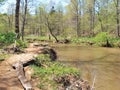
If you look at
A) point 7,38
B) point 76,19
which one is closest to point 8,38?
point 7,38

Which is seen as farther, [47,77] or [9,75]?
[9,75]

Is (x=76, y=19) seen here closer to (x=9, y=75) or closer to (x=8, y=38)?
(x=8, y=38)

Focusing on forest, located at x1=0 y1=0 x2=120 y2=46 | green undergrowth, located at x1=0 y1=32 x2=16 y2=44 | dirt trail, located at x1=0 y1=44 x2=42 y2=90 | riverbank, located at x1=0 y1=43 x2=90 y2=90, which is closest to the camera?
dirt trail, located at x1=0 y1=44 x2=42 y2=90

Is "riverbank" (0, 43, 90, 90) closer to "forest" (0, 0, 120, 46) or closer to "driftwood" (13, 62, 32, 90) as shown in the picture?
"driftwood" (13, 62, 32, 90)

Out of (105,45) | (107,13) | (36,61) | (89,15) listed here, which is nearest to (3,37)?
(36,61)

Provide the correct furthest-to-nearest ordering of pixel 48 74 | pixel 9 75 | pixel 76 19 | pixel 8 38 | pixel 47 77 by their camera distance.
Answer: pixel 76 19, pixel 8 38, pixel 9 75, pixel 48 74, pixel 47 77

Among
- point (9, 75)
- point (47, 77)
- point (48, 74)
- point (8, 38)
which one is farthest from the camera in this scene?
point (8, 38)

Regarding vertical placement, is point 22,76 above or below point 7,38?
below

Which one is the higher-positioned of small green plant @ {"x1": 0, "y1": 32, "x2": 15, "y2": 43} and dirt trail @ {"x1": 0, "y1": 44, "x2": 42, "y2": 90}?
small green plant @ {"x1": 0, "y1": 32, "x2": 15, "y2": 43}

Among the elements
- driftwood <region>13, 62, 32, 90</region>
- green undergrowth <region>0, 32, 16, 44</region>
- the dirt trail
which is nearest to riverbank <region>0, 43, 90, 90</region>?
the dirt trail

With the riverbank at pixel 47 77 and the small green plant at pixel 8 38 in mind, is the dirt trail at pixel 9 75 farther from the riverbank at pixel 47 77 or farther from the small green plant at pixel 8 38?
the small green plant at pixel 8 38

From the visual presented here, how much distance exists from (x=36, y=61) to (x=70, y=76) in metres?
2.09

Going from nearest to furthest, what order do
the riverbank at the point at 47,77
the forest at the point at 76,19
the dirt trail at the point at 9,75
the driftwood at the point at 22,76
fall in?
the driftwood at the point at 22,76 → the dirt trail at the point at 9,75 → the riverbank at the point at 47,77 → the forest at the point at 76,19

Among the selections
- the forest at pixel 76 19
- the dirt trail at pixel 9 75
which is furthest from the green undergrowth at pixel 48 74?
the forest at pixel 76 19
